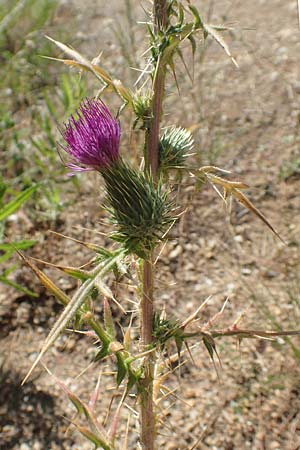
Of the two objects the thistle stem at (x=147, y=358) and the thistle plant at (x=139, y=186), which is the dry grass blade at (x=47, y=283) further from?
the thistle stem at (x=147, y=358)

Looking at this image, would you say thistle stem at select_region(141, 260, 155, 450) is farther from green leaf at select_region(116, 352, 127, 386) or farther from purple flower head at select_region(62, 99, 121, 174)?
purple flower head at select_region(62, 99, 121, 174)

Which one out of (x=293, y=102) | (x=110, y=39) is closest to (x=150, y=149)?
(x=293, y=102)

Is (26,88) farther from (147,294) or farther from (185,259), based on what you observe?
(147,294)

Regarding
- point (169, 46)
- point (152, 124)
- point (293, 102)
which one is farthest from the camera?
point (293, 102)

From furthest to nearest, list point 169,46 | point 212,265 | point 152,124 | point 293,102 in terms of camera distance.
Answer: point 293,102 < point 212,265 < point 152,124 < point 169,46

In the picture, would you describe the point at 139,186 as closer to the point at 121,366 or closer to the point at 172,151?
the point at 172,151

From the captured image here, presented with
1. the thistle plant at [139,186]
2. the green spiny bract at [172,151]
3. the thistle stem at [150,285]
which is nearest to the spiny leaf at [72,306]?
the thistle plant at [139,186]

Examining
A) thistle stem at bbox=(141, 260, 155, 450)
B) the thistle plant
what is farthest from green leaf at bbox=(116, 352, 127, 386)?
thistle stem at bbox=(141, 260, 155, 450)
